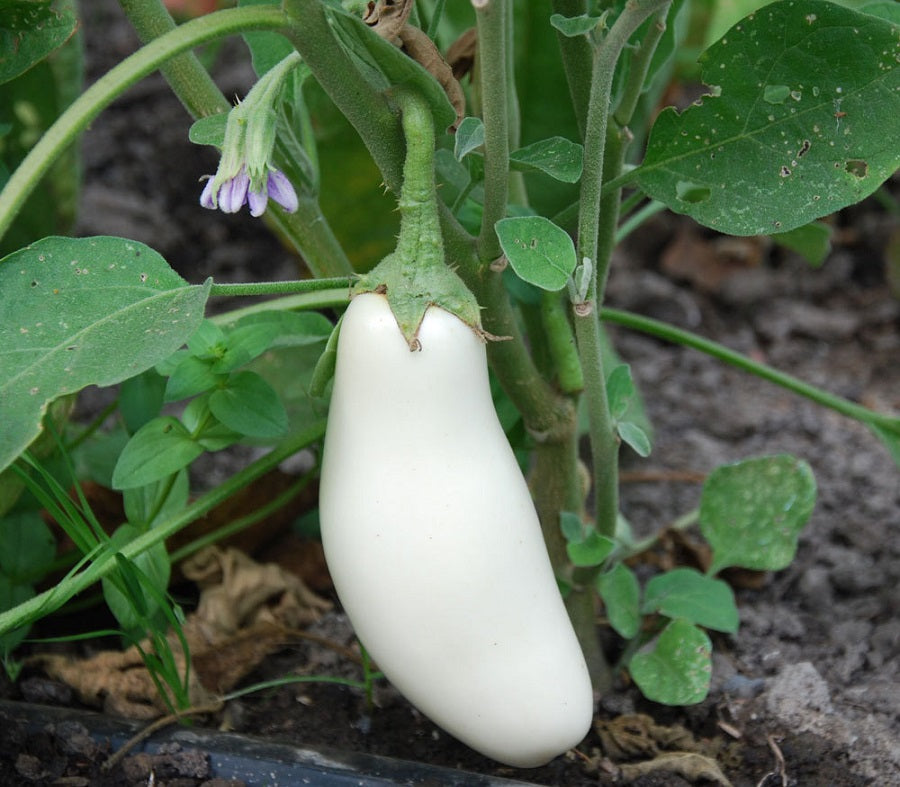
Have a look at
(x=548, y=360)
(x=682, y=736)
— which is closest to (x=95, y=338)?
(x=548, y=360)

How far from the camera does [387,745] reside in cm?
84

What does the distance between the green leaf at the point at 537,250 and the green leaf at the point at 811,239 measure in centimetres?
40

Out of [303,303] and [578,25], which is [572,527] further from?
[578,25]

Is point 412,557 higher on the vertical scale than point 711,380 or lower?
higher

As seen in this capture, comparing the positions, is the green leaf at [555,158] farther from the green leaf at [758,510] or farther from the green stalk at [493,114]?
the green leaf at [758,510]

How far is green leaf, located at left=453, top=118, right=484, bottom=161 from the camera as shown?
25.9 inches

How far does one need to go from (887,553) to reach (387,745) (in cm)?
55

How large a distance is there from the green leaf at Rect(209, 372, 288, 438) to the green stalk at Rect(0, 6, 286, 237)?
22 centimetres

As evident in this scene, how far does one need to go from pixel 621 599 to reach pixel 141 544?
Result: 36cm

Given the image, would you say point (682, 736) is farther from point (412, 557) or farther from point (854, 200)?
point (854, 200)

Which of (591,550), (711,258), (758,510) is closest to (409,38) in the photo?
(591,550)

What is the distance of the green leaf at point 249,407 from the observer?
0.77 metres

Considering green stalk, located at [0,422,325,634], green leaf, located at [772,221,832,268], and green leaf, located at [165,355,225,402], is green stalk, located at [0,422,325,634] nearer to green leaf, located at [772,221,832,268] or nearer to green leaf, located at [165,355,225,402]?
green leaf, located at [165,355,225,402]

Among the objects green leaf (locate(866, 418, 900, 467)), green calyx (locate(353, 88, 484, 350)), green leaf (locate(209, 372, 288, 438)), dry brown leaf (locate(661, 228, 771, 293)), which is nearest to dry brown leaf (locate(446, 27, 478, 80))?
green calyx (locate(353, 88, 484, 350))
